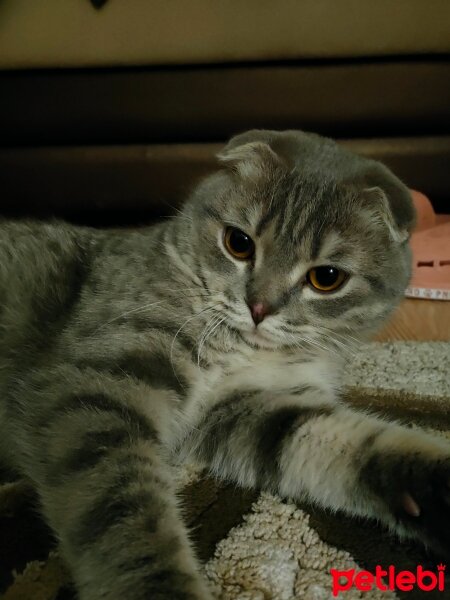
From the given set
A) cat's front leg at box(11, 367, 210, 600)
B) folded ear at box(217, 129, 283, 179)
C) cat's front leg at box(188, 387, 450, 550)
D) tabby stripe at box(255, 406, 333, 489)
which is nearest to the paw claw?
cat's front leg at box(188, 387, 450, 550)

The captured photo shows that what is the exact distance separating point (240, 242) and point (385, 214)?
0.26 m

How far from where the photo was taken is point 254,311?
3.18 ft

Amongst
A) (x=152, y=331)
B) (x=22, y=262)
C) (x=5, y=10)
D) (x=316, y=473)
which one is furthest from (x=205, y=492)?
(x=5, y=10)

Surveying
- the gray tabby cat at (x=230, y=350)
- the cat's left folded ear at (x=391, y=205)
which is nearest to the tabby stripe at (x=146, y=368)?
the gray tabby cat at (x=230, y=350)

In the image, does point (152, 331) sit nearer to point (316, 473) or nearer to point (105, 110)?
point (316, 473)

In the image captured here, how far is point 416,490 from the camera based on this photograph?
2.67 ft

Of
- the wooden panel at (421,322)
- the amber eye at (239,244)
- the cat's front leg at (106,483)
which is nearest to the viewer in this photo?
the cat's front leg at (106,483)

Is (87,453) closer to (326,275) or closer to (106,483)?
(106,483)

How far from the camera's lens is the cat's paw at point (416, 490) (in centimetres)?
78

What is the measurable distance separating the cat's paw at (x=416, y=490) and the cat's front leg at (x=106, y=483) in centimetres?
32

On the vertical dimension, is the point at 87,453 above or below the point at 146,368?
below

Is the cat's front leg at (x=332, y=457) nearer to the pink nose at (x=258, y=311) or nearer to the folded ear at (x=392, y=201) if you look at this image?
the pink nose at (x=258, y=311)

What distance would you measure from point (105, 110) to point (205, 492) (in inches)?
54.9

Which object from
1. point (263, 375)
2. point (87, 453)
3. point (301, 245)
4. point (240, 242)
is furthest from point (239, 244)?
point (87, 453)
